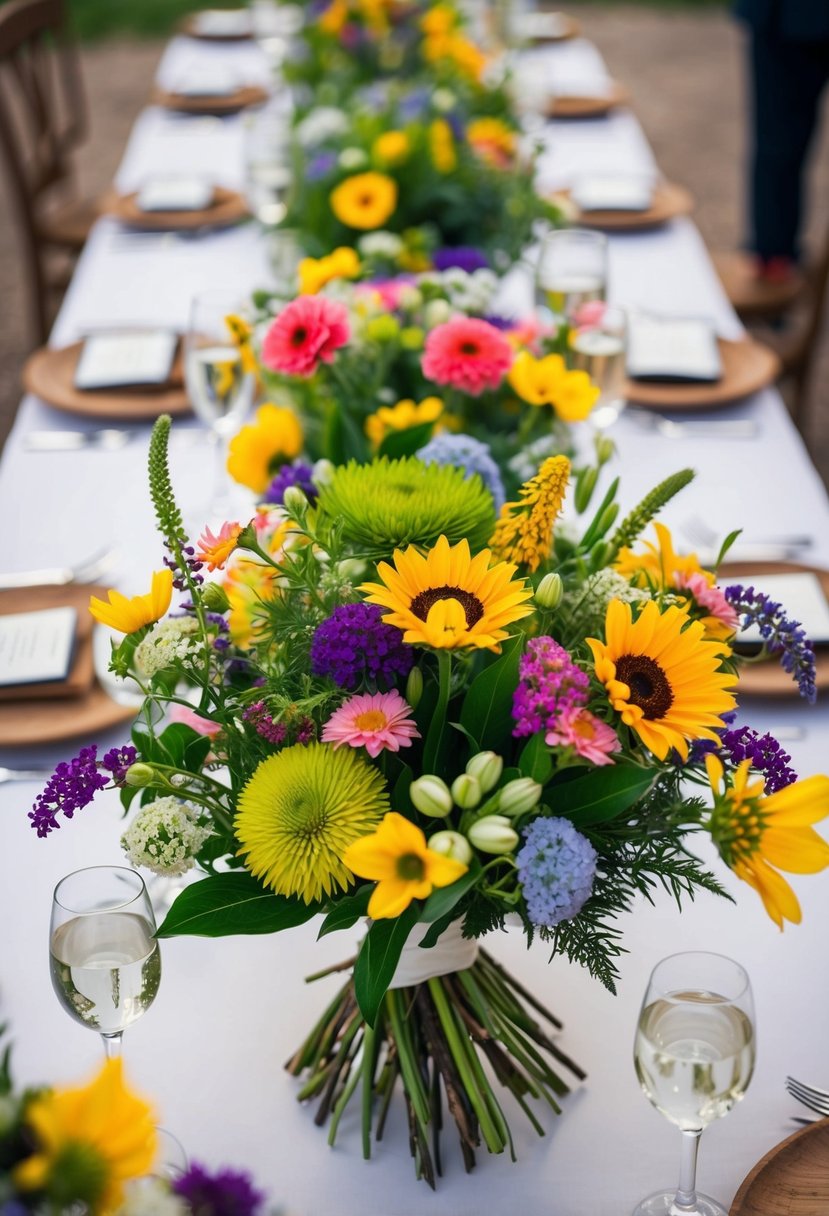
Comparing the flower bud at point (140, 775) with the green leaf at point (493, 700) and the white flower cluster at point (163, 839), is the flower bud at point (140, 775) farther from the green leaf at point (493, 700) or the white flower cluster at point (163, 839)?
the green leaf at point (493, 700)

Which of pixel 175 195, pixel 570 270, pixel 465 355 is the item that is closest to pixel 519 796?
pixel 465 355

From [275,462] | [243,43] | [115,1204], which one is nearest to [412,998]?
[115,1204]

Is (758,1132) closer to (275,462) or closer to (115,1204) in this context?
(115,1204)

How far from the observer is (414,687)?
0.86 meters

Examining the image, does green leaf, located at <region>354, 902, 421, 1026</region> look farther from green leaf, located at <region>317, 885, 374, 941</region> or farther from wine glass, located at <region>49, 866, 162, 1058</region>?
wine glass, located at <region>49, 866, 162, 1058</region>

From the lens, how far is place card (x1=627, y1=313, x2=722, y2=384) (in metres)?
2.19

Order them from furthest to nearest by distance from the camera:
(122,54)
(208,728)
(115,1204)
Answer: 1. (122,54)
2. (208,728)
3. (115,1204)

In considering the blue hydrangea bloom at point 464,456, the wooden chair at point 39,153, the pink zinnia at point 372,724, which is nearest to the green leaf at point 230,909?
the pink zinnia at point 372,724

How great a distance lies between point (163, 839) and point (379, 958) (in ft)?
0.49

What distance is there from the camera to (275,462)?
4.65ft

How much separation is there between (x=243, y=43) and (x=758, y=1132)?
3.97 m

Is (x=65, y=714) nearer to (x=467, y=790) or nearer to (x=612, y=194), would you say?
(x=467, y=790)

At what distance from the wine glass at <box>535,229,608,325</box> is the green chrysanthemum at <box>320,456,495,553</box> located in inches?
43.1

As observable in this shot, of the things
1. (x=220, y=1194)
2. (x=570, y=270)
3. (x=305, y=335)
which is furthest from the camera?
(x=570, y=270)
